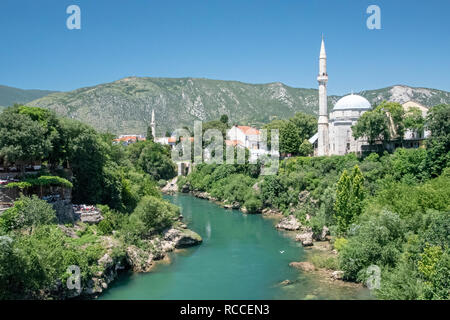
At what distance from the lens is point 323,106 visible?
45094mm

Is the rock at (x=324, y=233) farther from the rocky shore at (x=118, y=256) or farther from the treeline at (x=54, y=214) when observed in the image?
the treeline at (x=54, y=214)

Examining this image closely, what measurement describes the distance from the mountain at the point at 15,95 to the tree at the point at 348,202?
110121mm

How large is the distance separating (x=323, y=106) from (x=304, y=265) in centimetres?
2569

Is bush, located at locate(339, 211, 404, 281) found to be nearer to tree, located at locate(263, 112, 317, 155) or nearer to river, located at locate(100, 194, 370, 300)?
river, located at locate(100, 194, 370, 300)

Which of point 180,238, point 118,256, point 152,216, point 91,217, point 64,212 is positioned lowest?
point 180,238

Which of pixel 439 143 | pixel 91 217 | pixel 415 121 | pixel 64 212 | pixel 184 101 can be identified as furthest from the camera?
pixel 184 101

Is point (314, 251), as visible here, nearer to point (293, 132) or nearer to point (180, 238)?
point (180, 238)

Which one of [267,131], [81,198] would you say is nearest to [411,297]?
[81,198]

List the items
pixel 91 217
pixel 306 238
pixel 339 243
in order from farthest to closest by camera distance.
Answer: pixel 306 238
pixel 91 217
pixel 339 243

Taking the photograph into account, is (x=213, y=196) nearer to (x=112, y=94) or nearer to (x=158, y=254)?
(x=158, y=254)

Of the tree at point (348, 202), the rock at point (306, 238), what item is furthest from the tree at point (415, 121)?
the rock at point (306, 238)

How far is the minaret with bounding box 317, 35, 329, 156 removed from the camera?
4462 centimetres

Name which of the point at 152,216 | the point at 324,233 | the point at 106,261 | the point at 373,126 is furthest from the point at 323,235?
the point at 106,261

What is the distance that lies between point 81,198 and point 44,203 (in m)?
7.44
